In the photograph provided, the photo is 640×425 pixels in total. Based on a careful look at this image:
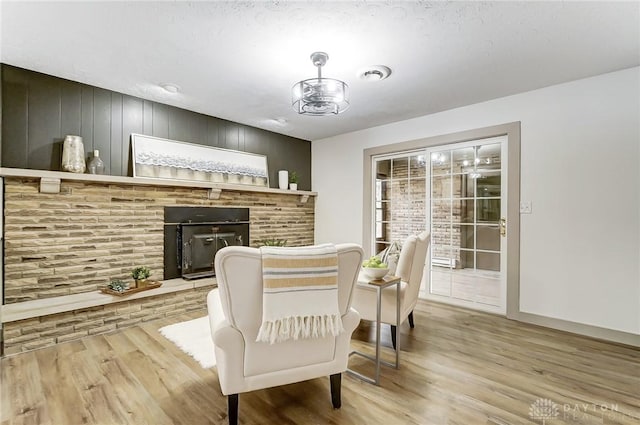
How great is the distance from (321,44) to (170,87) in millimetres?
1717

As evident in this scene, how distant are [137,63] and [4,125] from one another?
1243mm

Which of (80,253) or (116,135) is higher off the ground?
(116,135)

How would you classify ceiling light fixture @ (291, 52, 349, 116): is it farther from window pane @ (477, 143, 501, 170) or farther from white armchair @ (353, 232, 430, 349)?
window pane @ (477, 143, 501, 170)

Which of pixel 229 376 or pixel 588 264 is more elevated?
pixel 588 264

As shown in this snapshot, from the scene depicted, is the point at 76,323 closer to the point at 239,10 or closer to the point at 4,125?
the point at 4,125

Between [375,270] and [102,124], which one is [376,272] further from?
[102,124]

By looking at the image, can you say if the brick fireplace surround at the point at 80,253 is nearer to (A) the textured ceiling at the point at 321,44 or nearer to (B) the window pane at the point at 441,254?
(A) the textured ceiling at the point at 321,44

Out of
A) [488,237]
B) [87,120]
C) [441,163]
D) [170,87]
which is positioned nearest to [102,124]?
[87,120]

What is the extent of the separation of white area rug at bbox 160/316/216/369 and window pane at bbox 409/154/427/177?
3.13 meters

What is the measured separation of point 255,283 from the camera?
4.90 feet

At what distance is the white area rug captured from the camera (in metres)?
2.39

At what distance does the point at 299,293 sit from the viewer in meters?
1.55

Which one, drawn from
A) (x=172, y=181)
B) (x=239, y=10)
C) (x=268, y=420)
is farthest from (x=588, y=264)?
(x=172, y=181)

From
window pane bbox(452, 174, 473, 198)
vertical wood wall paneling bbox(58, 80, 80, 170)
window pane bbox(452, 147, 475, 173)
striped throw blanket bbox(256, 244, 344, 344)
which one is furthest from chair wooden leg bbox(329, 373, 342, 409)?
vertical wood wall paneling bbox(58, 80, 80, 170)
